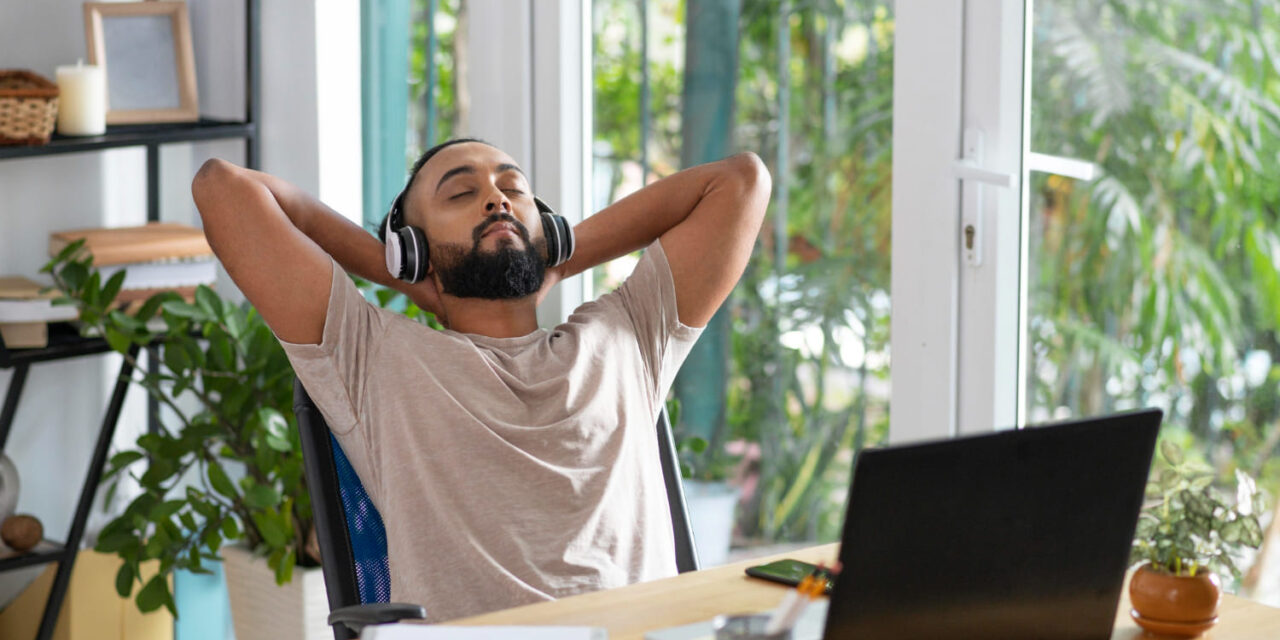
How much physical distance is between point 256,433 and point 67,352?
1.62 ft

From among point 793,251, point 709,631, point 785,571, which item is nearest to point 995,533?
point 709,631

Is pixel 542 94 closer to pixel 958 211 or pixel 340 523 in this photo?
pixel 958 211

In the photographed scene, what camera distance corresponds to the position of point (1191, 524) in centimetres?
140

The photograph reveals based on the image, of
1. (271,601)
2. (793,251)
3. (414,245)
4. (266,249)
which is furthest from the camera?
(271,601)

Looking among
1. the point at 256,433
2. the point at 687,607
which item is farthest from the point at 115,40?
the point at 687,607

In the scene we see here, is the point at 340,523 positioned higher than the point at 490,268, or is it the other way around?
the point at 490,268

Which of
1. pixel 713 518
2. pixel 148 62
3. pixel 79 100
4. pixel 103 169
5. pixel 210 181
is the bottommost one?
pixel 713 518

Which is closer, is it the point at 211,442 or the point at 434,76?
the point at 211,442

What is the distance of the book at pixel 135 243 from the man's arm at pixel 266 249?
102 centimetres

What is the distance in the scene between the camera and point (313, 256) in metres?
1.94

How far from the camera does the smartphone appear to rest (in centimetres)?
152

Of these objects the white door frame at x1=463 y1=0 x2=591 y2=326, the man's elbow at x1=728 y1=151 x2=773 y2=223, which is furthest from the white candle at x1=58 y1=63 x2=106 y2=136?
the man's elbow at x1=728 y1=151 x2=773 y2=223

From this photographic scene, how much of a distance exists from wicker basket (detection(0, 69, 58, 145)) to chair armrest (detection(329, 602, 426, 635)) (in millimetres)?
1681

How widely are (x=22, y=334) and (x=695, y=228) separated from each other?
5.07ft
